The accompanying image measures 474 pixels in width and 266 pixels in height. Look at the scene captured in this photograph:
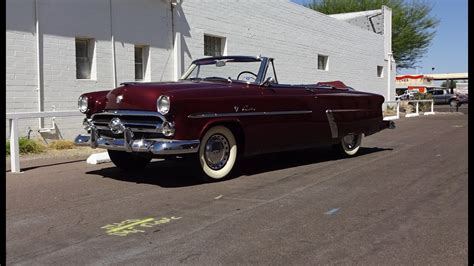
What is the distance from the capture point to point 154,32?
13289mm

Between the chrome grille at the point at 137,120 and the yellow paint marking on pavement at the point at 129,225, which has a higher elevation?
the chrome grille at the point at 137,120

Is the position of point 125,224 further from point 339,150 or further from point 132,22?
point 132,22

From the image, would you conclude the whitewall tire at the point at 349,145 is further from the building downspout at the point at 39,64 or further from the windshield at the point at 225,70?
the building downspout at the point at 39,64

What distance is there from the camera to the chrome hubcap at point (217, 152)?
22.8 feet

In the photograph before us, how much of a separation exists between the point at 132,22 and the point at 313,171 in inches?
267

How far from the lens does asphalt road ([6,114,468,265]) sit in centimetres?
407

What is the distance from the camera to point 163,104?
636cm

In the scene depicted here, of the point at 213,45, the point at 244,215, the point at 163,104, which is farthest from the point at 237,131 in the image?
the point at 213,45

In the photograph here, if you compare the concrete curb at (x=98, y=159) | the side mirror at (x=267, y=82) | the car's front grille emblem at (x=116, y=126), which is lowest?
the concrete curb at (x=98, y=159)

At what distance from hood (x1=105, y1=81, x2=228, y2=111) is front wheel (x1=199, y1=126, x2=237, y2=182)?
24.1 inches

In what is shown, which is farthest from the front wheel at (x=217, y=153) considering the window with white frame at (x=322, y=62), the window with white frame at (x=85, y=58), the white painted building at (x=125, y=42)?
the window with white frame at (x=322, y=62)

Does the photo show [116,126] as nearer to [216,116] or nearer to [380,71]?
[216,116]

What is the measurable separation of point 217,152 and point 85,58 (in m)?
6.10

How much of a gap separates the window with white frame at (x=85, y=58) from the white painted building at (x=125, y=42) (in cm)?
2
